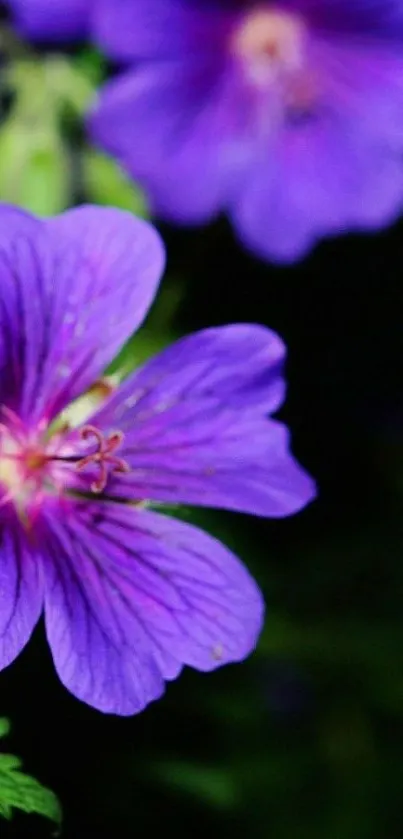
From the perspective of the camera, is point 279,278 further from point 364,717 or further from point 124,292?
point 124,292

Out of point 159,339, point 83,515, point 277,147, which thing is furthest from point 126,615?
point 277,147

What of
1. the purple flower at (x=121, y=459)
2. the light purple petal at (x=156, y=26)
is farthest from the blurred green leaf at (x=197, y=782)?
the light purple petal at (x=156, y=26)

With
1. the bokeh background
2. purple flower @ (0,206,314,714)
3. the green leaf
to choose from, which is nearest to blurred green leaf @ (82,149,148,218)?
the bokeh background

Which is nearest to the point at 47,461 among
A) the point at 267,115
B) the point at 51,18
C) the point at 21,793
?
the point at 21,793

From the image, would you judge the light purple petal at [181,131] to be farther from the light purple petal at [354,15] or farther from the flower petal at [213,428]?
the flower petal at [213,428]

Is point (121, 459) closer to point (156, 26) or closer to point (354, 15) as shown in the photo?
point (156, 26)

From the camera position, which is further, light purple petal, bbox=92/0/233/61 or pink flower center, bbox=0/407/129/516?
light purple petal, bbox=92/0/233/61

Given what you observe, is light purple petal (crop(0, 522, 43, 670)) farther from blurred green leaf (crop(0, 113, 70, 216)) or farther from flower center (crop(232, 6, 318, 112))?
flower center (crop(232, 6, 318, 112))
